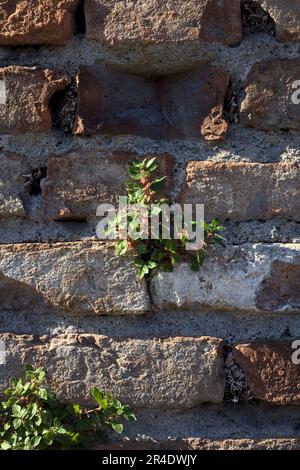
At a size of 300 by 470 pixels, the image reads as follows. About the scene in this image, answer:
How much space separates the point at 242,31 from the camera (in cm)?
119

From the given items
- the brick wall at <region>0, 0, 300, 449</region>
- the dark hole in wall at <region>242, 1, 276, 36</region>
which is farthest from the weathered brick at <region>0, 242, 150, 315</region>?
the dark hole in wall at <region>242, 1, 276, 36</region>

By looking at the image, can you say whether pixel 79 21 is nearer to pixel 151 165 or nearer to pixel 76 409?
pixel 151 165

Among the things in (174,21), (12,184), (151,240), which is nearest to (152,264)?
(151,240)

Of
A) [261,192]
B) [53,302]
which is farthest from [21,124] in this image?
[261,192]

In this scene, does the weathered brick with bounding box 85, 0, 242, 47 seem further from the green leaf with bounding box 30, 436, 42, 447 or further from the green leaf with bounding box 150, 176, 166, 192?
the green leaf with bounding box 30, 436, 42, 447

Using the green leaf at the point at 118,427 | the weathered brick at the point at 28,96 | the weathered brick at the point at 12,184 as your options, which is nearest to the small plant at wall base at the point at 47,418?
the green leaf at the point at 118,427

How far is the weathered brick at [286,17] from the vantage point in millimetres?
1183

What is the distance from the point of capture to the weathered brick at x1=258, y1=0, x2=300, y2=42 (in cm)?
Answer: 118

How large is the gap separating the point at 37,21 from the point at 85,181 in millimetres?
248

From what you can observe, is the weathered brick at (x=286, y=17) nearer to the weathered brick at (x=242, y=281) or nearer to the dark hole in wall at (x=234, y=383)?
the weathered brick at (x=242, y=281)

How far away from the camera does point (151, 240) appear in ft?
3.84

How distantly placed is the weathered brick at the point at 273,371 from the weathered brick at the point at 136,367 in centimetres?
4

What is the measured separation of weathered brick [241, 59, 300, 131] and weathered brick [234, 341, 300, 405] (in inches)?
12.8

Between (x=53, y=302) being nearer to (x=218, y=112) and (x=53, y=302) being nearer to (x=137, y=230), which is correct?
(x=137, y=230)
